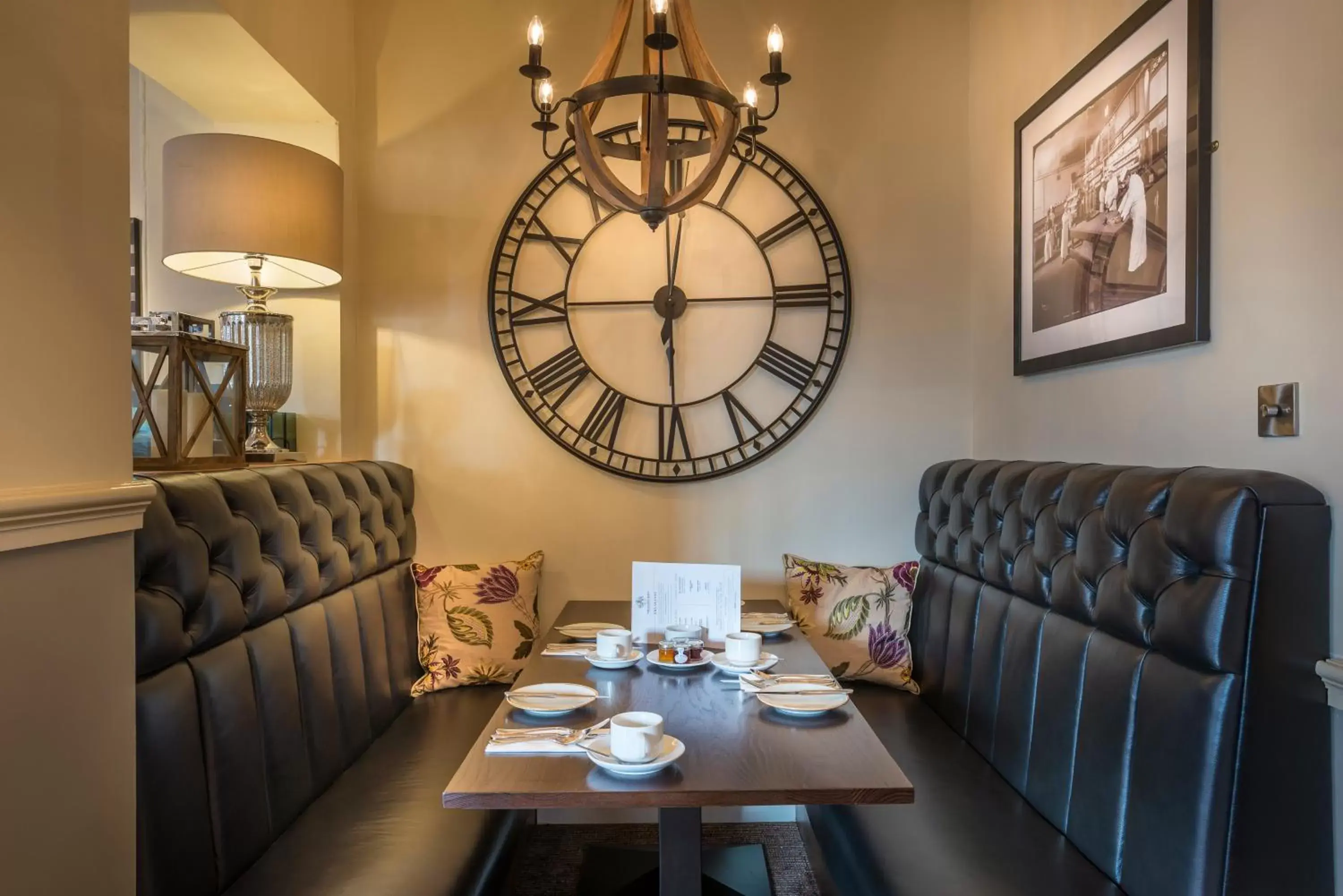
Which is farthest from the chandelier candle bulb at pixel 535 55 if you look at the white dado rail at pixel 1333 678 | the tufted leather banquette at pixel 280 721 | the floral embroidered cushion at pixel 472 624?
the white dado rail at pixel 1333 678

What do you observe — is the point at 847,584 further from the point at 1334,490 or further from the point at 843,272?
the point at 1334,490

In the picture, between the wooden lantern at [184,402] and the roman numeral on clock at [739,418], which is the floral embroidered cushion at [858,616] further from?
the wooden lantern at [184,402]

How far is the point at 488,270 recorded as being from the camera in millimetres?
2715

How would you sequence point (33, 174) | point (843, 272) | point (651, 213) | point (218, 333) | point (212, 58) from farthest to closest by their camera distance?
point (843, 272), point (218, 333), point (212, 58), point (651, 213), point (33, 174)

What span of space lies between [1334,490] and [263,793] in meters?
1.90

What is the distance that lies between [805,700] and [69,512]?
48.0 inches

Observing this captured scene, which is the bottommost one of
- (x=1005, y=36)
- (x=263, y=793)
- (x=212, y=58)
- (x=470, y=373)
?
(x=263, y=793)

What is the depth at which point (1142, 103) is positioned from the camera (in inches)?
68.2

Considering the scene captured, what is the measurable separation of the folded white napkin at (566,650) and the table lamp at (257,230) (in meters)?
0.93

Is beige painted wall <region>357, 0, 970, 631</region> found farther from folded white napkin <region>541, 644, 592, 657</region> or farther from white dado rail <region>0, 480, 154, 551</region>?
white dado rail <region>0, 480, 154, 551</region>

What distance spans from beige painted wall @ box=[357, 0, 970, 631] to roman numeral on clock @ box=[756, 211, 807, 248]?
0.13 metres

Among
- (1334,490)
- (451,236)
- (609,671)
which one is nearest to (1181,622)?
(1334,490)

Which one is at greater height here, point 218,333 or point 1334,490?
point 218,333

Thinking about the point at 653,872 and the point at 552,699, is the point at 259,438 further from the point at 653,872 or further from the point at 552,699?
the point at 653,872
